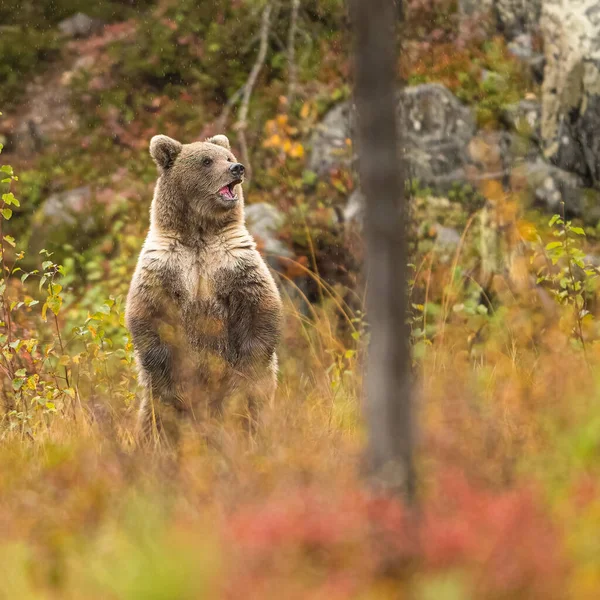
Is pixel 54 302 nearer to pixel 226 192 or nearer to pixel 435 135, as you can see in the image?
pixel 226 192

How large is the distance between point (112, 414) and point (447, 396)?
5.36 ft

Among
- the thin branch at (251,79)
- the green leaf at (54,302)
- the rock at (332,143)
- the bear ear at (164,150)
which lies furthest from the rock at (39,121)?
the green leaf at (54,302)

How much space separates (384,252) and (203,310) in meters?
2.66

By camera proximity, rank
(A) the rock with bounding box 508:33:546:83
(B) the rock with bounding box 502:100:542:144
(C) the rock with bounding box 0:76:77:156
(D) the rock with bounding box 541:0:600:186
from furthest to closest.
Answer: (C) the rock with bounding box 0:76:77:156 < (A) the rock with bounding box 508:33:546:83 < (B) the rock with bounding box 502:100:542:144 < (D) the rock with bounding box 541:0:600:186

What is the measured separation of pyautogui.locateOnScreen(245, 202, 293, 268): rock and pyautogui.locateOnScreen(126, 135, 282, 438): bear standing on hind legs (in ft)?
8.04

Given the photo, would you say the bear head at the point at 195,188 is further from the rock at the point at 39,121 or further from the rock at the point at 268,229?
the rock at the point at 39,121

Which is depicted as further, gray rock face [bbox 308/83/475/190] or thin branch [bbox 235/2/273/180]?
thin branch [bbox 235/2/273/180]

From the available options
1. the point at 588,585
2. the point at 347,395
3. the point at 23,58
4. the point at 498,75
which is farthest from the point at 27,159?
the point at 588,585

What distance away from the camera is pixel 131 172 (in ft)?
37.5

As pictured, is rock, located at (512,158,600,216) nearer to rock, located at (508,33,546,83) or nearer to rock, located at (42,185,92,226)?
rock, located at (508,33,546,83)

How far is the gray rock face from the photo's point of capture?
8.86 meters

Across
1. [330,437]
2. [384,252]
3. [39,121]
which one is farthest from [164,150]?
[39,121]

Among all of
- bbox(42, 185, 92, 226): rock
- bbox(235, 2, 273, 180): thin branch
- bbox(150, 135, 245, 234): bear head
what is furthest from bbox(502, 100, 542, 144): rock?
bbox(42, 185, 92, 226): rock

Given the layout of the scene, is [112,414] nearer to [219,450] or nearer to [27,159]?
[219,450]
